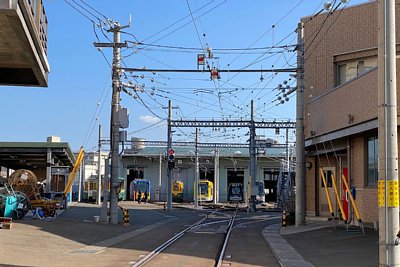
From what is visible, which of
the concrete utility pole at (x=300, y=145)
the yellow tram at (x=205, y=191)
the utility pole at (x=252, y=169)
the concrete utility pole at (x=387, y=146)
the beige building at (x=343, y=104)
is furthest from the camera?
the yellow tram at (x=205, y=191)

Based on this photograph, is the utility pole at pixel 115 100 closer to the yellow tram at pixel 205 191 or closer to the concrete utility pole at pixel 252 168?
the concrete utility pole at pixel 252 168

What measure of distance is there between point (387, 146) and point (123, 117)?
19.6 meters

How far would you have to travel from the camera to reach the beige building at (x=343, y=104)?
2055 cm

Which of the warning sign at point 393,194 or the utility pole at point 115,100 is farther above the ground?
the utility pole at point 115,100

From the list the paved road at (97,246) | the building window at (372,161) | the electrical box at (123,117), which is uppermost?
the electrical box at (123,117)

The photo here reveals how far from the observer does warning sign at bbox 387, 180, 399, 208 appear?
9.92 m

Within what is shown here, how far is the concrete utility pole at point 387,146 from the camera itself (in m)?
9.91

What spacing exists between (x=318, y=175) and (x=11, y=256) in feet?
61.5

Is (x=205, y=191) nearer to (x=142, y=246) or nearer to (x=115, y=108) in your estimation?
(x=115, y=108)

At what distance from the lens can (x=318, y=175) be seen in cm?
2916

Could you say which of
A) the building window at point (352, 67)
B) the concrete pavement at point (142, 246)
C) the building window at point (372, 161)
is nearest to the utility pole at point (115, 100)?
the concrete pavement at point (142, 246)

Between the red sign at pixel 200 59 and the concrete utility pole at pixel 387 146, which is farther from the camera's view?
the red sign at pixel 200 59

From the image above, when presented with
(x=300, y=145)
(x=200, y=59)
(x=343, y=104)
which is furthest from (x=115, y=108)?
(x=343, y=104)

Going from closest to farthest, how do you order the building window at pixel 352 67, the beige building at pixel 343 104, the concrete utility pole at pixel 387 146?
the concrete utility pole at pixel 387 146 → the beige building at pixel 343 104 → the building window at pixel 352 67
